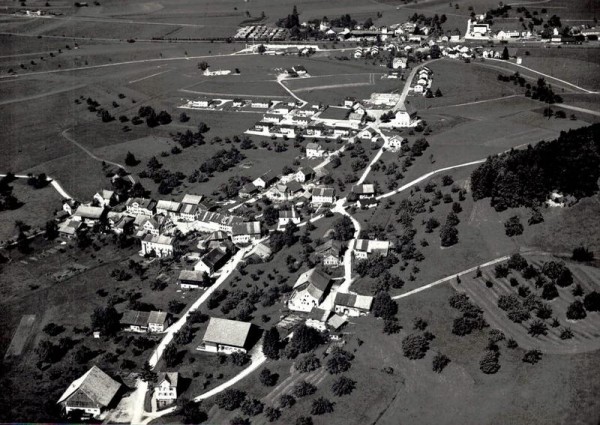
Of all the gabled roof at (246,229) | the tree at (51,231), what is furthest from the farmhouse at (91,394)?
the tree at (51,231)

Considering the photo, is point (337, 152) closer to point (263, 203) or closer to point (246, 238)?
point (263, 203)

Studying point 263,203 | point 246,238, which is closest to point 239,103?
point 263,203

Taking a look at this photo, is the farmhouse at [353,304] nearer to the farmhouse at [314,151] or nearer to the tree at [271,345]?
the tree at [271,345]

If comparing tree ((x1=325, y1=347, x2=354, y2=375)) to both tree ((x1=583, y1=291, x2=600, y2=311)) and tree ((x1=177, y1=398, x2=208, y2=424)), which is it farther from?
tree ((x1=583, y1=291, x2=600, y2=311))

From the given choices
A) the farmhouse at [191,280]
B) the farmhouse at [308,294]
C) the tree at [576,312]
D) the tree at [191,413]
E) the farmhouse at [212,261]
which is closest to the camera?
the tree at [191,413]

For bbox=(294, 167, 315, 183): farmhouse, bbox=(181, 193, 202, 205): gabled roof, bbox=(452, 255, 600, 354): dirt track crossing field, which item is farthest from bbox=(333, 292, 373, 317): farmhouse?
bbox=(294, 167, 315, 183): farmhouse

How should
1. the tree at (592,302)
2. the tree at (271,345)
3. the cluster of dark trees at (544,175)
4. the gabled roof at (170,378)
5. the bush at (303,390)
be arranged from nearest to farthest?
1. the bush at (303,390)
2. the gabled roof at (170,378)
3. the tree at (271,345)
4. the tree at (592,302)
5. the cluster of dark trees at (544,175)
